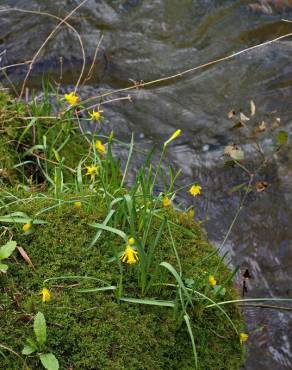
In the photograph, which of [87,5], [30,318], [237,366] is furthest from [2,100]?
[87,5]

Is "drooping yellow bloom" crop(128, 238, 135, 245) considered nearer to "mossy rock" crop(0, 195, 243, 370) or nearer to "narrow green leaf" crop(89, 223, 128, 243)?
"narrow green leaf" crop(89, 223, 128, 243)

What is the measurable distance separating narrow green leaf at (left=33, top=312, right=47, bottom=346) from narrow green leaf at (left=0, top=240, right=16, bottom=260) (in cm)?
32

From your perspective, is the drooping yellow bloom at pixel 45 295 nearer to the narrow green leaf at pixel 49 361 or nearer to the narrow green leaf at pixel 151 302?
the narrow green leaf at pixel 49 361

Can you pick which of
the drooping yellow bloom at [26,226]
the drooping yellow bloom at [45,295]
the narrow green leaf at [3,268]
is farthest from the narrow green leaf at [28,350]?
the drooping yellow bloom at [26,226]

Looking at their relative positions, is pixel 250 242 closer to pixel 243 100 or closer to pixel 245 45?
pixel 243 100

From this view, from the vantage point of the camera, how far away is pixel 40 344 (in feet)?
8.02

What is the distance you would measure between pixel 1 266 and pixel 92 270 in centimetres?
40

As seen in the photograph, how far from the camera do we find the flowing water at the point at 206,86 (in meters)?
3.98

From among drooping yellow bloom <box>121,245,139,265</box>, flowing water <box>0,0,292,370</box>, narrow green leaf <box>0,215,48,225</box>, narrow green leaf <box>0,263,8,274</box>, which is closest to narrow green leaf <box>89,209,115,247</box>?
drooping yellow bloom <box>121,245,139,265</box>

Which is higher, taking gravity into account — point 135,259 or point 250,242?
point 135,259

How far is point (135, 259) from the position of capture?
9.02 feet

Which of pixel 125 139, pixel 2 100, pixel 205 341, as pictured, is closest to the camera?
pixel 205 341

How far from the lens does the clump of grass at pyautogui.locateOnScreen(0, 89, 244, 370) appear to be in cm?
254

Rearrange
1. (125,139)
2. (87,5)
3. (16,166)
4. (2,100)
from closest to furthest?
(16,166) < (2,100) < (125,139) < (87,5)
